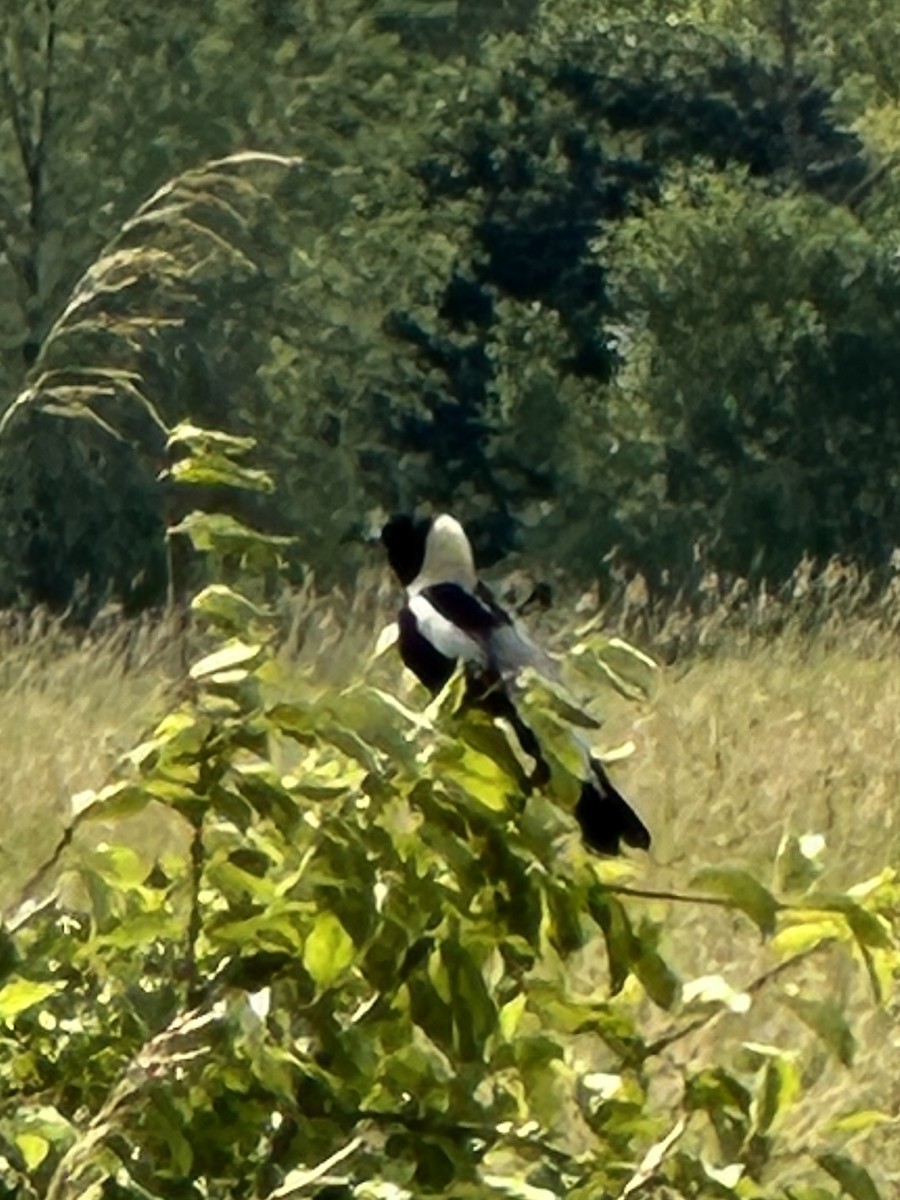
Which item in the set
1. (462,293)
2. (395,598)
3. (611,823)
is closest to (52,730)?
(611,823)

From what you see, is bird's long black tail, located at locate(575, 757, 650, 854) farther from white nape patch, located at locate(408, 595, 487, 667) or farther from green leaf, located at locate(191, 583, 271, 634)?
green leaf, located at locate(191, 583, 271, 634)

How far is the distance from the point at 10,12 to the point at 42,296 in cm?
191

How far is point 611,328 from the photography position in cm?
2559

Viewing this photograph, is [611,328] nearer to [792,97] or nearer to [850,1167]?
[792,97]

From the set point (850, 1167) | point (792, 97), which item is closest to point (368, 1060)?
point (850, 1167)

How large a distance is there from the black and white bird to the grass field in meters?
0.22

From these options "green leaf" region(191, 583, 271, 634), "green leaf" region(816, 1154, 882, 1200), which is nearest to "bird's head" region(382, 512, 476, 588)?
"green leaf" region(191, 583, 271, 634)

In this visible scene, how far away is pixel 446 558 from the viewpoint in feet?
24.1

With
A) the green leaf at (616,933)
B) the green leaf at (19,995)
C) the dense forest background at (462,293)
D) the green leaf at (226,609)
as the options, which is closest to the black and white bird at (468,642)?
the green leaf at (616,933)

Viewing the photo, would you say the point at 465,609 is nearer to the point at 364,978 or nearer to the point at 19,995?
the point at 364,978

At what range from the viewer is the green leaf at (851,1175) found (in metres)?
2.43

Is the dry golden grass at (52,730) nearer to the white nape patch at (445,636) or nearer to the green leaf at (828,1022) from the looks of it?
the white nape patch at (445,636)

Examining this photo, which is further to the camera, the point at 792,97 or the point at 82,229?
the point at 792,97

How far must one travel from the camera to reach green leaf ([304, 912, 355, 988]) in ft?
7.89
